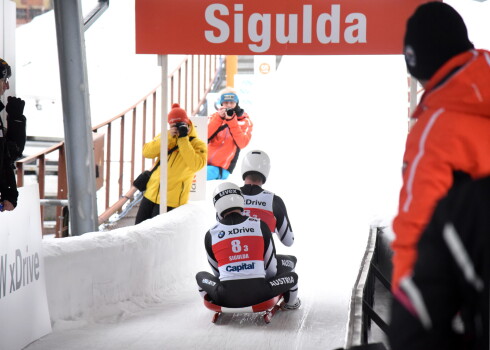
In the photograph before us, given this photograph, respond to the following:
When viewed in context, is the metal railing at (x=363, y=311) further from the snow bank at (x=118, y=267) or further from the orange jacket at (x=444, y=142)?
the snow bank at (x=118, y=267)

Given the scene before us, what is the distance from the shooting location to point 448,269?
53.4 inches

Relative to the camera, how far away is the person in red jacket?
10094 mm

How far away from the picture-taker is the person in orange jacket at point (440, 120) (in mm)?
1942

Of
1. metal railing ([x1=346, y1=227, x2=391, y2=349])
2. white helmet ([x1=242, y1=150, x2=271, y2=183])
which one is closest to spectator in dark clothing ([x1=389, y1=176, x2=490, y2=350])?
metal railing ([x1=346, y1=227, x2=391, y2=349])

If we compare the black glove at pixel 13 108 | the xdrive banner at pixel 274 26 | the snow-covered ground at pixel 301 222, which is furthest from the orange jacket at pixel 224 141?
the black glove at pixel 13 108

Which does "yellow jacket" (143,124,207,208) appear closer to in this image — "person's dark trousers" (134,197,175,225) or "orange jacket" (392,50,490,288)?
"person's dark trousers" (134,197,175,225)

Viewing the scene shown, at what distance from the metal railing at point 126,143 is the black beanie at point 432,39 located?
17.8ft

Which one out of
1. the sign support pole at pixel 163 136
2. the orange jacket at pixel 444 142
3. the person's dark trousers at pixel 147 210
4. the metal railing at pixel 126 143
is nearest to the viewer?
the orange jacket at pixel 444 142

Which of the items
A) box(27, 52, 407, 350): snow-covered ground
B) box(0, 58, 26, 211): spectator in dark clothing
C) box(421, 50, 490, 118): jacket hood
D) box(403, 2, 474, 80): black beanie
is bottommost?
box(27, 52, 407, 350): snow-covered ground

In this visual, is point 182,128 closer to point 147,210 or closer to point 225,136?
point 147,210

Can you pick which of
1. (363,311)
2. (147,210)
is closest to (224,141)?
(147,210)

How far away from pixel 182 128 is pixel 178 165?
341mm

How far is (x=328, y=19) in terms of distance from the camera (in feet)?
19.4

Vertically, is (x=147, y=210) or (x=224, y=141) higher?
(x=224, y=141)
